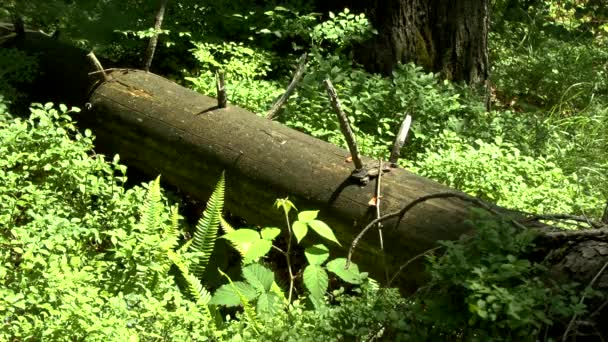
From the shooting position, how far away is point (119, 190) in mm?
4992

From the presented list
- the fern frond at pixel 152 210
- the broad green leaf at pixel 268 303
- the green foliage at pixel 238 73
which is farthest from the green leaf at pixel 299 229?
the green foliage at pixel 238 73

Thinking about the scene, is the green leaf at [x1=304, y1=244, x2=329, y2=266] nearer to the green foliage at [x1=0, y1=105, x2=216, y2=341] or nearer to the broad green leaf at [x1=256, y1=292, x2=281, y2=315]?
the broad green leaf at [x1=256, y1=292, x2=281, y2=315]

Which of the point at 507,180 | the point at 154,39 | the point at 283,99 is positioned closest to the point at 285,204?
the point at 283,99

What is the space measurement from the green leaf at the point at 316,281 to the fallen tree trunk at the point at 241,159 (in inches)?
17.3

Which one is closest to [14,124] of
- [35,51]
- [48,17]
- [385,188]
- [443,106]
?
[35,51]

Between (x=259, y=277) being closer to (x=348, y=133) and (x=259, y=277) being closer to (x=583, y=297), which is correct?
(x=348, y=133)

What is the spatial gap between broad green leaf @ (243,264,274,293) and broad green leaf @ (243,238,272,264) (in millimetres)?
58

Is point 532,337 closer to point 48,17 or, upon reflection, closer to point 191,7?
point 191,7

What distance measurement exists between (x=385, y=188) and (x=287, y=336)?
1545 millimetres

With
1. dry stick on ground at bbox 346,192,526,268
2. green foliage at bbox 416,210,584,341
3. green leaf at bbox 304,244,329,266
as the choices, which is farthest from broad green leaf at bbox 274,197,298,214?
green foliage at bbox 416,210,584,341

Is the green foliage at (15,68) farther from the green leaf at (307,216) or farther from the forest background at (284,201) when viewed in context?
the green leaf at (307,216)

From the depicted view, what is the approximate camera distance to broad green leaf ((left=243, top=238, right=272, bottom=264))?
4.45m

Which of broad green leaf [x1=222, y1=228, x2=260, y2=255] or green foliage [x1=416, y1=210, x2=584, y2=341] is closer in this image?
green foliage [x1=416, y1=210, x2=584, y2=341]

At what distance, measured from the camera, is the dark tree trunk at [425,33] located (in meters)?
7.51
